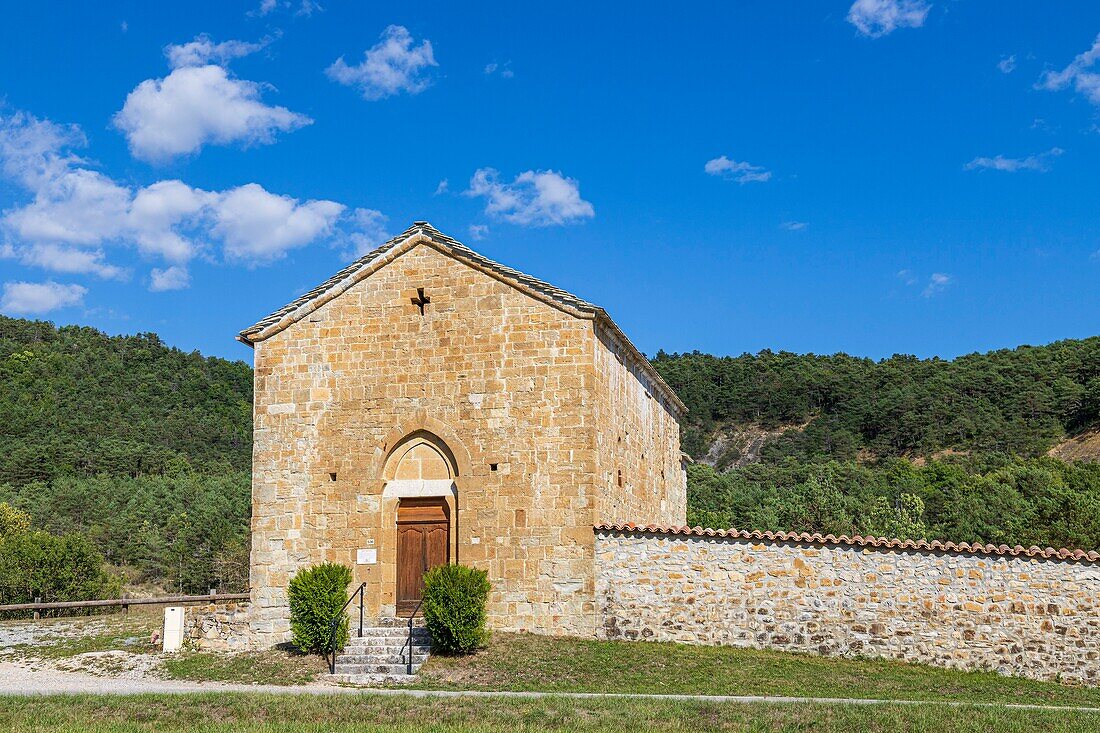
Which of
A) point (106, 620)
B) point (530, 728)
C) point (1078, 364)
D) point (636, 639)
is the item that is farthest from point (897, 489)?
point (530, 728)

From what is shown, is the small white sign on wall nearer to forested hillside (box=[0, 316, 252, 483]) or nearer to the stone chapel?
the stone chapel

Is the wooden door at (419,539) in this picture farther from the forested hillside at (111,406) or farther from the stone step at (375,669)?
the forested hillside at (111,406)

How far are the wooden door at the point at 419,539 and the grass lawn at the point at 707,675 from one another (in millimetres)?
2487

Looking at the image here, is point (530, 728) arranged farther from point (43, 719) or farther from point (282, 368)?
point (282, 368)

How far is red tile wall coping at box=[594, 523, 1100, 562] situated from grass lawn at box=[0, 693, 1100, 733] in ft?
13.3

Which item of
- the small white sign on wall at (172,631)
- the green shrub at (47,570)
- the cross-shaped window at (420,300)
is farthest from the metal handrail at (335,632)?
the green shrub at (47,570)

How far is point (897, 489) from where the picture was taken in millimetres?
46844

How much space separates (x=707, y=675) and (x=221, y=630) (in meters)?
9.75

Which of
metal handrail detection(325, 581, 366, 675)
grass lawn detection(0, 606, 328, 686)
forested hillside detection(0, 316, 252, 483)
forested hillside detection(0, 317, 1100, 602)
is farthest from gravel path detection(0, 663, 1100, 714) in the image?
forested hillside detection(0, 316, 252, 483)

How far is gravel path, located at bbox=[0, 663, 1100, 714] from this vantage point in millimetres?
13094

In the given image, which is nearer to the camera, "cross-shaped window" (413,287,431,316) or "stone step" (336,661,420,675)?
"stone step" (336,661,420,675)

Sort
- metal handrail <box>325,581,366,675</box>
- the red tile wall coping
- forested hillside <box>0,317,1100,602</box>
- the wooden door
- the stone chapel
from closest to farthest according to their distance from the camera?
the red tile wall coping, metal handrail <box>325,581,366,675</box>, the stone chapel, the wooden door, forested hillside <box>0,317,1100,602</box>

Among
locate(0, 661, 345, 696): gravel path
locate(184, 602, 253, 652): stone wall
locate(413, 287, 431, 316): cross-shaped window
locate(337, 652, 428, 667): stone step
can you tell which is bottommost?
locate(0, 661, 345, 696): gravel path

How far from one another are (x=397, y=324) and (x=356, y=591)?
17.7 feet
